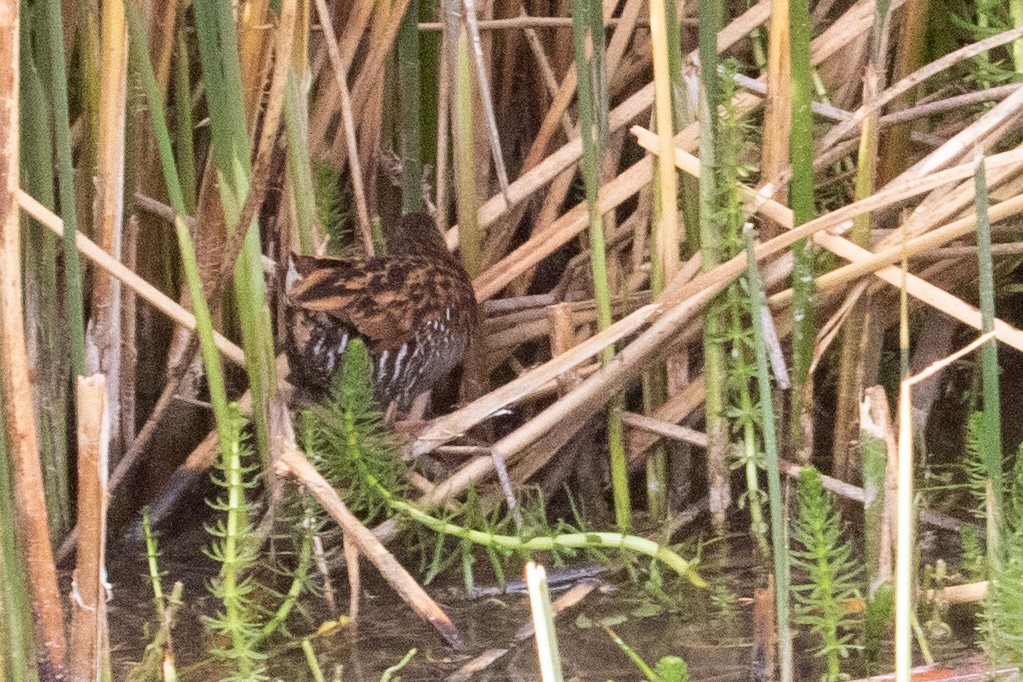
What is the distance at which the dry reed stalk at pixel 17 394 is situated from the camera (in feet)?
5.44

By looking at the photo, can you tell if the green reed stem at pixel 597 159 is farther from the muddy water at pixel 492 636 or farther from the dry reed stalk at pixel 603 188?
the muddy water at pixel 492 636

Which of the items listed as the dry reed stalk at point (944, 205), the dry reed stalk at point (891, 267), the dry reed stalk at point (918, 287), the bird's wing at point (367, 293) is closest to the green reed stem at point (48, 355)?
the bird's wing at point (367, 293)

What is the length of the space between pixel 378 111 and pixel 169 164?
2.54ft

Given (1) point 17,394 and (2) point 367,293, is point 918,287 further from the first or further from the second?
(1) point 17,394

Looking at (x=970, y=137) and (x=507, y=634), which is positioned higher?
(x=970, y=137)

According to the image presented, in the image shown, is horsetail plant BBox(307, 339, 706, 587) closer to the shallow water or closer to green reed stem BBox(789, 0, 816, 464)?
the shallow water

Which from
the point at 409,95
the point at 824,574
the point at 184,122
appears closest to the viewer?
the point at 824,574

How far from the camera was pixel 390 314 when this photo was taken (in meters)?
2.63

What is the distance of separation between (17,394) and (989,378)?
114 centimetres

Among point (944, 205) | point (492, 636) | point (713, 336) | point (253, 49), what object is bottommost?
point (492, 636)

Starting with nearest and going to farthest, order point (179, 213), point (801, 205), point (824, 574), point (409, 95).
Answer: point (824, 574), point (179, 213), point (801, 205), point (409, 95)

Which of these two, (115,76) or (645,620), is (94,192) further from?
(645,620)

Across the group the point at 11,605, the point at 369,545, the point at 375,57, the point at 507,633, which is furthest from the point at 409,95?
the point at 11,605

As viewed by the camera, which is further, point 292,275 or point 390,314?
point 390,314
